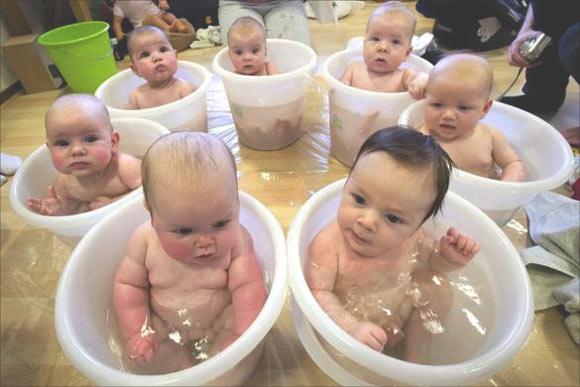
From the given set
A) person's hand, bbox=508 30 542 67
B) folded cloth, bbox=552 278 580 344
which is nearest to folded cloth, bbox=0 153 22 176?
folded cloth, bbox=552 278 580 344

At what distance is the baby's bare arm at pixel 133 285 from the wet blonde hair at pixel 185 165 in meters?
0.16

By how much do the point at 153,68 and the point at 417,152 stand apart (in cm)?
111

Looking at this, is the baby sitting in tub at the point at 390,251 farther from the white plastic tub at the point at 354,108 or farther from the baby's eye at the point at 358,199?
the white plastic tub at the point at 354,108

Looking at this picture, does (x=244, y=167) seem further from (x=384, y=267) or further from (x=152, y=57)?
(x=384, y=267)

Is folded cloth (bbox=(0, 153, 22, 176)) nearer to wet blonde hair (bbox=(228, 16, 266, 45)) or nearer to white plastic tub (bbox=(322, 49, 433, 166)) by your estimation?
wet blonde hair (bbox=(228, 16, 266, 45))

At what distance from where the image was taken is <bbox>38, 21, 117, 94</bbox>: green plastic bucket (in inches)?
73.4

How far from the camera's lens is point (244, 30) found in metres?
1.43

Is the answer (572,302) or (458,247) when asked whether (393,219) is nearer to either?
(458,247)

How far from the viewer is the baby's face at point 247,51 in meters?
1.43

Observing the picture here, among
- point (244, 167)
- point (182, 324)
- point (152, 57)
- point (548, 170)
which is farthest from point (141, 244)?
point (548, 170)

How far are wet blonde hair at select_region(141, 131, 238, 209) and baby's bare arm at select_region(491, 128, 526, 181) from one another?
0.84m

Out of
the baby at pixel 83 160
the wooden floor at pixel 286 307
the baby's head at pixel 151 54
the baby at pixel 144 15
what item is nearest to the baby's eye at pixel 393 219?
the wooden floor at pixel 286 307

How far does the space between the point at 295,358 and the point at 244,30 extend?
1.13m

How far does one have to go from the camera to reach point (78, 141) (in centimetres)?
99
